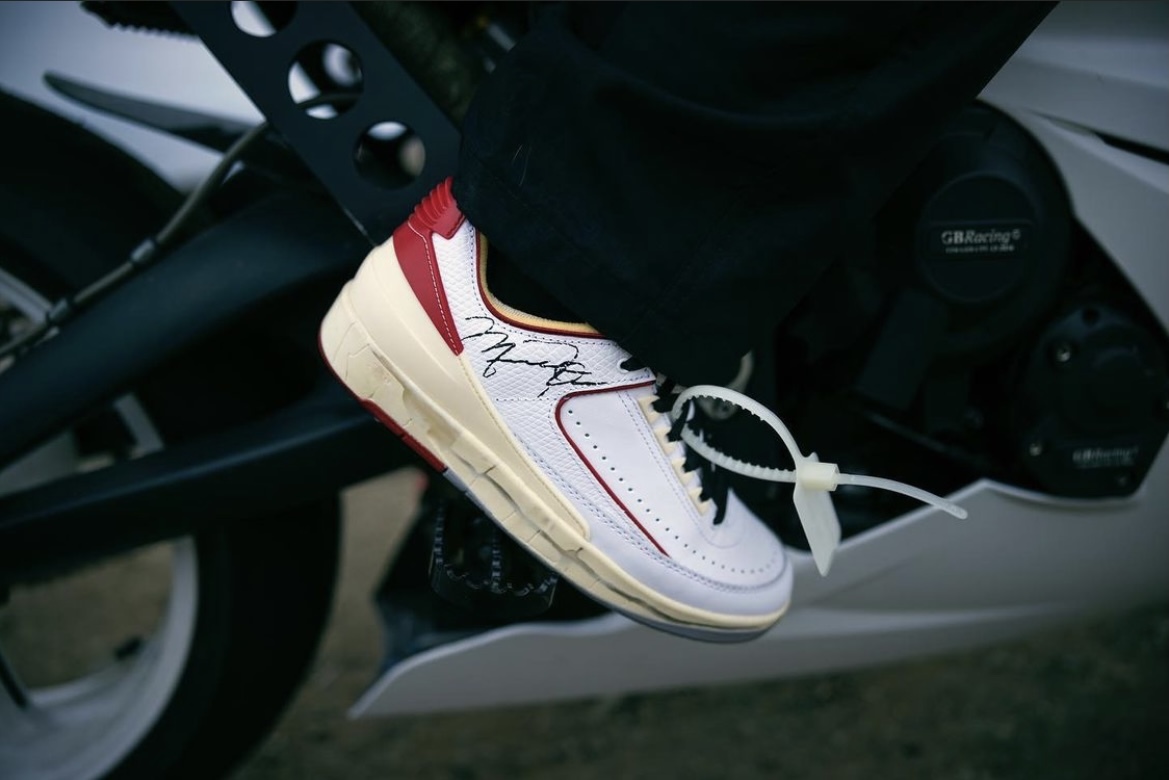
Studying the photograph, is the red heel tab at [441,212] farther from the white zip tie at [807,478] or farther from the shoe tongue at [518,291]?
the white zip tie at [807,478]

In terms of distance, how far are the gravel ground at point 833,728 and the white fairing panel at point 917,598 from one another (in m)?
0.23

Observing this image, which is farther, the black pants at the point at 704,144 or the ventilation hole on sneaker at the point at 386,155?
the ventilation hole on sneaker at the point at 386,155

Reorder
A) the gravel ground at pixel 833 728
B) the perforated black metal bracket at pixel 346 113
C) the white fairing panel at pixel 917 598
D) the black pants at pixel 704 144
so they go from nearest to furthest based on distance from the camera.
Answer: the black pants at pixel 704 144, the perforated black metal bracket at pixel 346 113, the white fairing panel at pixel 917 598, the gravel ground at pixel 833 728

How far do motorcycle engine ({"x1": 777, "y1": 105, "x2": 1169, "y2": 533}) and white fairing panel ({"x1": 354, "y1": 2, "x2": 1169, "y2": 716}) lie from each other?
28mm

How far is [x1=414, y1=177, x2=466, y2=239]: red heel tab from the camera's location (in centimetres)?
64

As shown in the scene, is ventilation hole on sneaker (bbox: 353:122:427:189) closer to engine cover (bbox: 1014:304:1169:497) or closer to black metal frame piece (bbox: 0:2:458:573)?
black metal frame piece (bbox: 0:2:458:573)

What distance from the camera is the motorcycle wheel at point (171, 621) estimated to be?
30.8 inches

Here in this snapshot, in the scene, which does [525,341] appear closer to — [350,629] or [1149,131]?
[1149,131]

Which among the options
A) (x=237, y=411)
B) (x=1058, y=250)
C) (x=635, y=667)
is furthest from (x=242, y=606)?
(x=1058, y=250)

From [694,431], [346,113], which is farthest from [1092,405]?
[346,113]

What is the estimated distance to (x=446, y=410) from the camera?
0.65m

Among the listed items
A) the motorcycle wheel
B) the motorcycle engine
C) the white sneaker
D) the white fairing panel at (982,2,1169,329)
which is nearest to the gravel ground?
the motorcycle wheel

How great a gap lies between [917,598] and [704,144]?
50 centimetres
